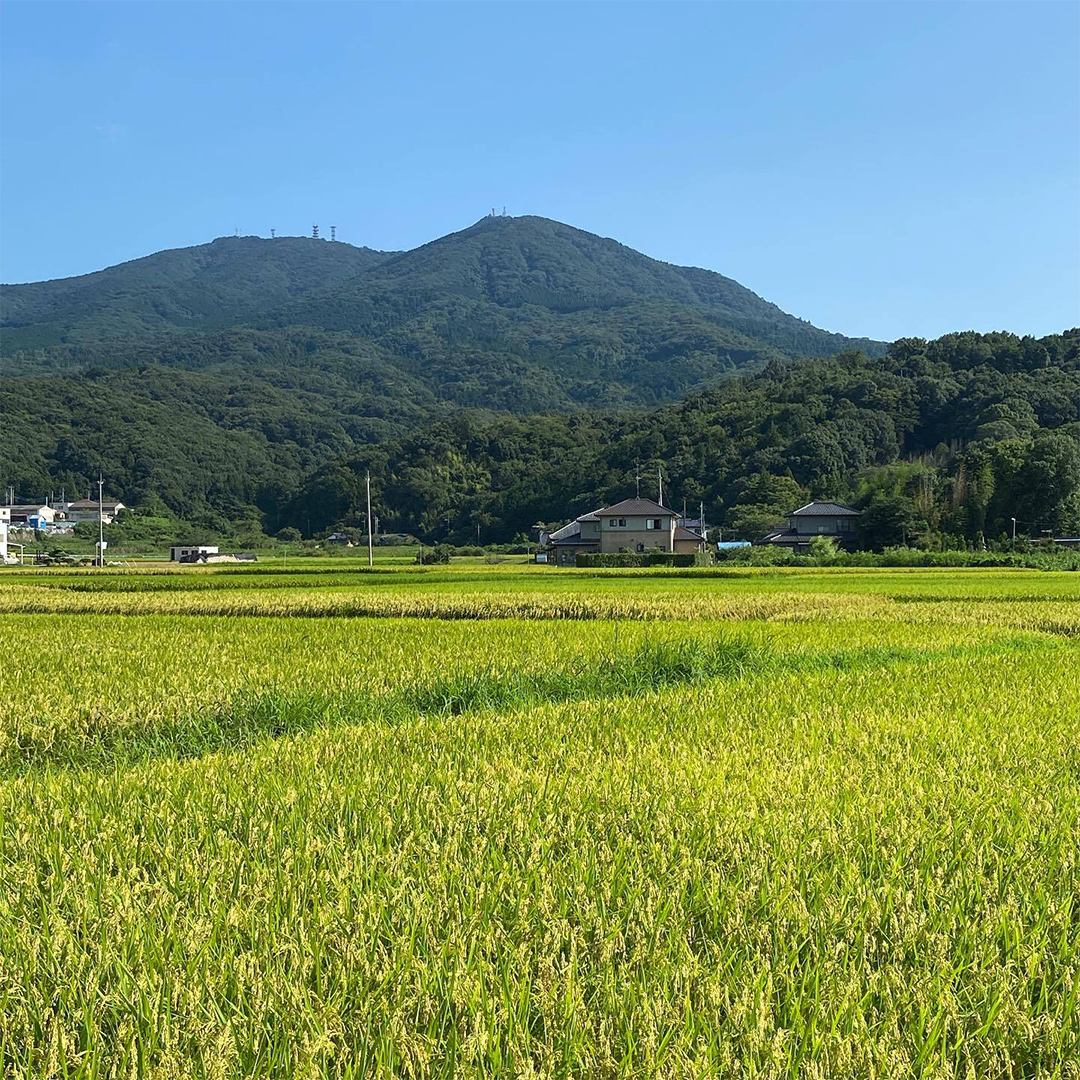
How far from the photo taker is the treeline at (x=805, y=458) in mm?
68438

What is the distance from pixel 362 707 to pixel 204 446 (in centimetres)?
11812

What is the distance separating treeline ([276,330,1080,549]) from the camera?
6844 centimetres

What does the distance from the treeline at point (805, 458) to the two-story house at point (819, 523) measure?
2712mm

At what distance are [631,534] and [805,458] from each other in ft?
88.2

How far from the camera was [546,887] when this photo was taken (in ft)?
9.86

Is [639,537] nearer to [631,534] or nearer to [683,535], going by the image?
[631,534]

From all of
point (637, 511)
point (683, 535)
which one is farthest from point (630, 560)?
point (683, 535)

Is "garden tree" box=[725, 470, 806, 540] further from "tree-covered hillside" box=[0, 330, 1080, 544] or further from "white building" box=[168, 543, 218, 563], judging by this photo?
"white building" box=[168, 543, 218, 563]

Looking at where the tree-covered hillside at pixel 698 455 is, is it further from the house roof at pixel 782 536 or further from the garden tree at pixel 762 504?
the house roof at pixel 782 536

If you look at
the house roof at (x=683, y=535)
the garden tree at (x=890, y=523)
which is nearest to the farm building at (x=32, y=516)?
the house roof at (x=683, y=535)

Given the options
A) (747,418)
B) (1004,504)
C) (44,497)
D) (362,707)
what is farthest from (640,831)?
(44,497)

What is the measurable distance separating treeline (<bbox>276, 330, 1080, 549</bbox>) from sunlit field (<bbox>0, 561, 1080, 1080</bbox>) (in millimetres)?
62593

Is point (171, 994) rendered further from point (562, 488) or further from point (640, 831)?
point (562, 488)

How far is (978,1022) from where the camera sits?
241 centimetres
